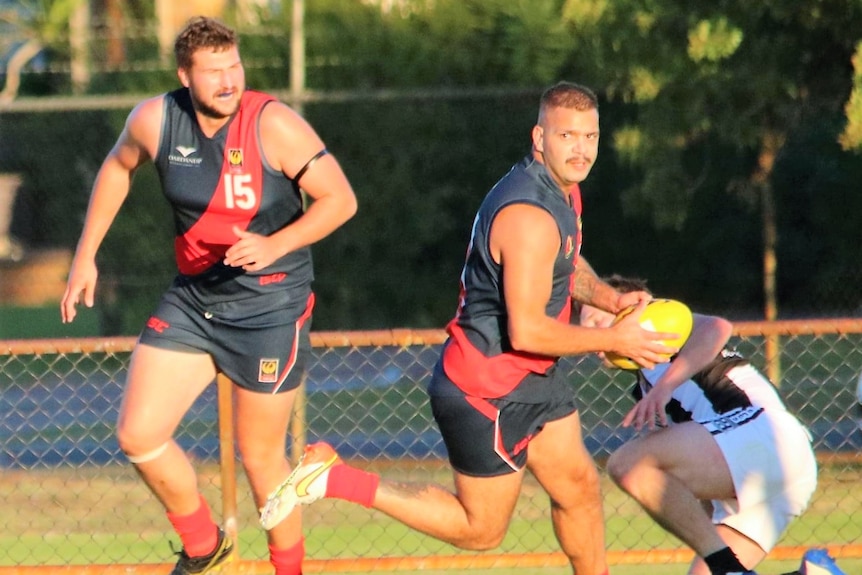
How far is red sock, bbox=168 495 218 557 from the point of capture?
229 inches

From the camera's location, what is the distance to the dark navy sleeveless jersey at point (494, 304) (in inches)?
207

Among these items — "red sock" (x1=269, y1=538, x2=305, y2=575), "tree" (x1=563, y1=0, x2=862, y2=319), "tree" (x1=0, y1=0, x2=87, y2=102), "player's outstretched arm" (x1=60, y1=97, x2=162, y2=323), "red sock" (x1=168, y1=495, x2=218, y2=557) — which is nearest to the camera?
"player's outstretched arm" (x1=60, y1=97, x2=162, y2=323)

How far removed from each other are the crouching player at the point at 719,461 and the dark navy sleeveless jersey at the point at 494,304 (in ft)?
1.66

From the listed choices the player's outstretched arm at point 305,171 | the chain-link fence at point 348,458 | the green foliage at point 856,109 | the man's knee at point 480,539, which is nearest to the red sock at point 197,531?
the chain-link fence at point 348,458

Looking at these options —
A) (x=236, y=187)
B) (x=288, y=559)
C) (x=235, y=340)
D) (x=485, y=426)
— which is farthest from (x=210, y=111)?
(x=288, y=559)

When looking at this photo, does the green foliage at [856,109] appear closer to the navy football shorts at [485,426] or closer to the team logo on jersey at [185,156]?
the navy football shorts at [485,426]

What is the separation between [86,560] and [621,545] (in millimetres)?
2910

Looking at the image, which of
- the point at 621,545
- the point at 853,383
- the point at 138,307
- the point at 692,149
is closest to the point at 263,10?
the point at 138,307

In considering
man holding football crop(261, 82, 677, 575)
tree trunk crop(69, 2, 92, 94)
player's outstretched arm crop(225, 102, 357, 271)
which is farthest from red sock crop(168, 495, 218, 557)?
tree trunk crop(69, 2, 92, 94)

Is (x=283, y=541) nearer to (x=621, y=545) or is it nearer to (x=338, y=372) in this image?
(x=621, y=545)

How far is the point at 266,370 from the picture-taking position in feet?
18.7

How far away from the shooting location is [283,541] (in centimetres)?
589

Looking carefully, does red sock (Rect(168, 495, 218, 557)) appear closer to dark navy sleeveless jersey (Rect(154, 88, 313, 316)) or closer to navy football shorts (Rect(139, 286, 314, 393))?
navy football shorts (Rect(139, 286, 314, 393))

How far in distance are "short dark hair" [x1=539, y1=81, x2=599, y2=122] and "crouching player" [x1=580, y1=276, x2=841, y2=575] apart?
1.02 metres
